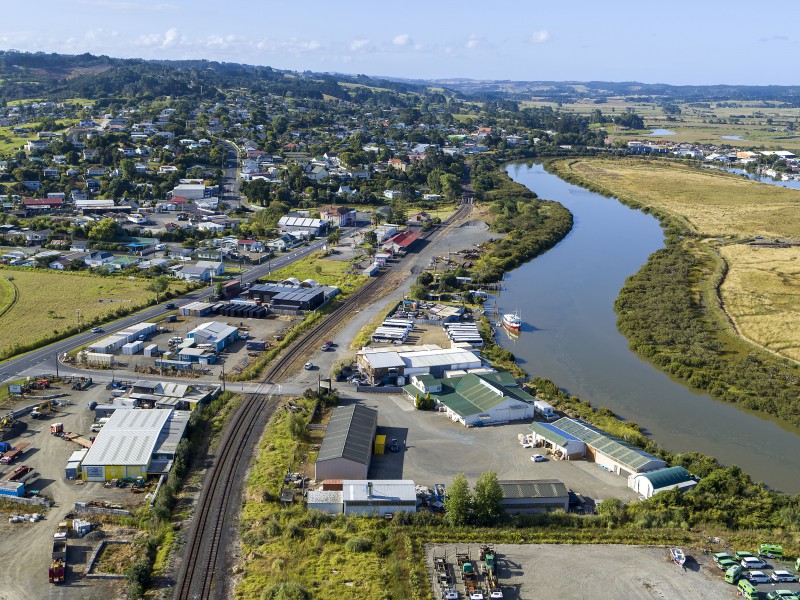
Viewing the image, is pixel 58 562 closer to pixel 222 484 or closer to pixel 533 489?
pixel 222 484

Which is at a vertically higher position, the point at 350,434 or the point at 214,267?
the point at 350,434

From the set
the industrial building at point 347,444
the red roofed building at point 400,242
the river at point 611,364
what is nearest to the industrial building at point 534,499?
the industrial building at point 347,444

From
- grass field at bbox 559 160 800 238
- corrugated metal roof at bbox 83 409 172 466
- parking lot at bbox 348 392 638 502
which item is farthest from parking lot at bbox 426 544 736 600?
grass field at bbox 559 160 800 238

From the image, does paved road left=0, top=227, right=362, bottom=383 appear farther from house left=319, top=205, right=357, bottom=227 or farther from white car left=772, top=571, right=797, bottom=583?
white car left=772, top=571, right=797, bottom=583

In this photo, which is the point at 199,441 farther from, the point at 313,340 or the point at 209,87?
the point at 209,87

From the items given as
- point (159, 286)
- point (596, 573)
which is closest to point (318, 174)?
point (159, 286)

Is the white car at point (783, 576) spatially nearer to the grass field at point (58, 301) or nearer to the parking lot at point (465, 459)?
the parking lot at point (465, 459)
